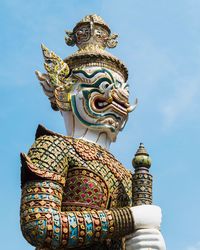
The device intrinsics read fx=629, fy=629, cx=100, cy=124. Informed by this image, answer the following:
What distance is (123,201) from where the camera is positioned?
589cm

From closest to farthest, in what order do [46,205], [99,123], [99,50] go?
[46,205]
[99,123]
[99,50]

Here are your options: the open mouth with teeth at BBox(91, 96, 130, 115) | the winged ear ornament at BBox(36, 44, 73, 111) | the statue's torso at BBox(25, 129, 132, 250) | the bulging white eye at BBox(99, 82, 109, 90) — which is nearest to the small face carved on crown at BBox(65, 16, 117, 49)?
the winged ear ornament at BBox(36, 44, 73, 111)

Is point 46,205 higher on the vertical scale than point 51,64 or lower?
lower

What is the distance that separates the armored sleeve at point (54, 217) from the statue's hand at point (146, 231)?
62 mm

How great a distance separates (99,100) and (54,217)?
144 centimetres

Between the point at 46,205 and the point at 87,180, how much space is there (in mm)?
541

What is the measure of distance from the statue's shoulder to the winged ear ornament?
19.5 inches

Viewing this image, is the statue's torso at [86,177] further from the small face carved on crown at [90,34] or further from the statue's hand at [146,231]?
the small face carved on crown at [90,34]

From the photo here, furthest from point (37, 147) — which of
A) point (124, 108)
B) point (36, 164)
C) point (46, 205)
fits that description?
point (124, 108)

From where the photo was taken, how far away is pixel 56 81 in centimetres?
638

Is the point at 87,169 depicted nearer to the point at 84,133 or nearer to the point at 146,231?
the point at 84,133

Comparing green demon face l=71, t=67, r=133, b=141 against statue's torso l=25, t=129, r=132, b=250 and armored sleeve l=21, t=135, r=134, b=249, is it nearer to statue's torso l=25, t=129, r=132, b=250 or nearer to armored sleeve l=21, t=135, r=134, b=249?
statue's torso l=25, t=129, r=132, b=250

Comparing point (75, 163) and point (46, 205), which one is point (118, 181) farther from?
point (46, 205)

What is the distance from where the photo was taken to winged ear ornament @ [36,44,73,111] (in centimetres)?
634
